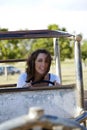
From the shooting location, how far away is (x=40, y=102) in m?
3.12

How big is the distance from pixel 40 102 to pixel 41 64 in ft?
1.55

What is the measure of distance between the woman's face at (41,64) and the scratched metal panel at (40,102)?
0.41 metres

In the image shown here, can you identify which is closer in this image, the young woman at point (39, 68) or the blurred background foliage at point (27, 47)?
the young woman at point (39, 68)

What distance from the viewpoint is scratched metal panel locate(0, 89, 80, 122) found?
3057mm

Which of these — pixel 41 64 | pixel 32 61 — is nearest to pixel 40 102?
pixel 41 64

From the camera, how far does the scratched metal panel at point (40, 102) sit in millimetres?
3057

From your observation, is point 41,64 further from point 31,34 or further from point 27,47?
point 27,47

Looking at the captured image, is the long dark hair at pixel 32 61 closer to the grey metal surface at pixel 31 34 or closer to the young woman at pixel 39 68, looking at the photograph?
the young woman at pixel 39 68

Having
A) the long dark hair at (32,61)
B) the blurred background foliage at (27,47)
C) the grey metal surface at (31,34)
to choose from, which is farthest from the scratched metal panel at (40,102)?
the blurred background foliage at (27,47)

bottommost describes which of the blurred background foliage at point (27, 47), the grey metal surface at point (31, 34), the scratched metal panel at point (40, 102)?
the blurred background foliage at point (27, 47)

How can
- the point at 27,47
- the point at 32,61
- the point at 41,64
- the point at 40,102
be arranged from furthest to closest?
the point at 27,47
the point at 32,61
the point at 41,64
the point at 40,102

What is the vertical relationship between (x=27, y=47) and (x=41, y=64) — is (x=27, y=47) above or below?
below

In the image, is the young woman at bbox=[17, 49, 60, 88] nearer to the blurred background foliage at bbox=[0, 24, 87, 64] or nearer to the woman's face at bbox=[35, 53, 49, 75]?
the woman's face at bbox=[35, 53, 49, 75]

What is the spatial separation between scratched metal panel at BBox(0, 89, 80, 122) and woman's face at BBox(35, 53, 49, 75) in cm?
41
